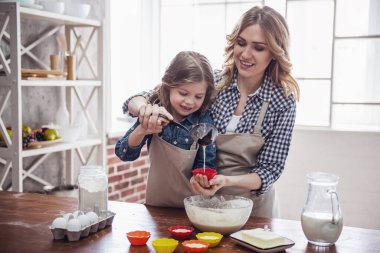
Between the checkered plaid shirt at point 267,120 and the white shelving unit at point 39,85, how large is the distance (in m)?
1.18

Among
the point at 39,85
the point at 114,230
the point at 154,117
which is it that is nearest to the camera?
the point at 114,230

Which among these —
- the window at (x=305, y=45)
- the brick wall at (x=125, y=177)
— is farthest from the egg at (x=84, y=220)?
the window at (x=305, y=45)

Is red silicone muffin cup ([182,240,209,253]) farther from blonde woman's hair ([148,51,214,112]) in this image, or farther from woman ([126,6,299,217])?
blonde woman's hair ([148,51,214,112])

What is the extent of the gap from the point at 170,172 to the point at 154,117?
36 cm

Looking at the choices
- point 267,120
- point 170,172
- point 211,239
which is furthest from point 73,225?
point 267,120

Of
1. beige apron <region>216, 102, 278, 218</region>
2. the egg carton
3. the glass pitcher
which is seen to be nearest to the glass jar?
the egg carton

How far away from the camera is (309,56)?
14.3 feet

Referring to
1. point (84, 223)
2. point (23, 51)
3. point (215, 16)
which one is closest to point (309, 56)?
point (215, 16)

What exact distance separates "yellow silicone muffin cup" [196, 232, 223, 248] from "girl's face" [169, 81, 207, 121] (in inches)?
23.8

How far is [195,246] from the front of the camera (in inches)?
55.8

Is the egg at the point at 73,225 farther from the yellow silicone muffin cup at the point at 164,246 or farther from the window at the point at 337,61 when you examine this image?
the window at the point at 337,61

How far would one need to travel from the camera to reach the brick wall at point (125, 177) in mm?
4207

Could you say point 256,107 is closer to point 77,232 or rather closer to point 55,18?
point 77,232

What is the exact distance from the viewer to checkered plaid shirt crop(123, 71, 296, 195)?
6.60 ft
